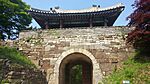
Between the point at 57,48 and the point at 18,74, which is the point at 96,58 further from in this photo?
the point at 18,74

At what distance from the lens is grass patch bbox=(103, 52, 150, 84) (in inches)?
450

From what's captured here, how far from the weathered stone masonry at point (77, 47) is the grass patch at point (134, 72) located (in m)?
0.53

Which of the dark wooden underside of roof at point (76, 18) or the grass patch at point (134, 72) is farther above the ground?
the dark wooden underside of roof at point (76, 18)

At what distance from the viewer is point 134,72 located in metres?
11.9

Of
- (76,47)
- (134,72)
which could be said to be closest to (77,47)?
(76,47)

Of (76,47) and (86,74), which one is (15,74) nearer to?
(76,47)

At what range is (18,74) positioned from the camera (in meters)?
10.4

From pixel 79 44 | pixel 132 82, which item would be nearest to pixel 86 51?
pixel 79 44

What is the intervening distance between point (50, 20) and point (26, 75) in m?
7.40

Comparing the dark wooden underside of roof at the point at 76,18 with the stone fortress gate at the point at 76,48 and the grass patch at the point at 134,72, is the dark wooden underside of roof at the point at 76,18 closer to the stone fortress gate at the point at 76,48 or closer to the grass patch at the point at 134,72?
the stone fortress gate at the point at 76,48

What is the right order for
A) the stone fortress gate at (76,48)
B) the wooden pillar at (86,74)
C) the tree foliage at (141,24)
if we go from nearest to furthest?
the tree foliage at (141,24) < the stone fortress gate at (76,48) < the wooden pillar at (86,74)

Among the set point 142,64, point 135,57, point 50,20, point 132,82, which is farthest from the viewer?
point 50,20

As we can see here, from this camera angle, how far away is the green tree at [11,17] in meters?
19.6

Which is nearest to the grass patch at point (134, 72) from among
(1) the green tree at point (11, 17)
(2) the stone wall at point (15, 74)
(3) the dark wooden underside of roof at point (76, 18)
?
(2) the stone wall at point (15, 74)
